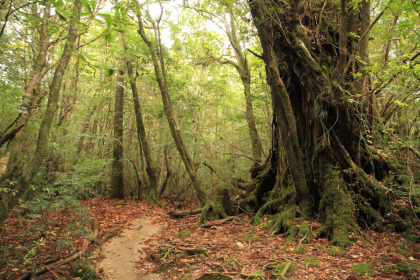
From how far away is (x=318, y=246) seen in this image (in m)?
4.77

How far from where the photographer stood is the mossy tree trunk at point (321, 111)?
5227 millimetres

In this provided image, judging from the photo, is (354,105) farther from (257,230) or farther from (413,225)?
(257,230)

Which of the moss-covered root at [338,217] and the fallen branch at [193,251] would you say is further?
the fallen branch at [193,251]

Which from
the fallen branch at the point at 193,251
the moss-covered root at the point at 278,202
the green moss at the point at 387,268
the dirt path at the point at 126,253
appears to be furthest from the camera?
the moss-covered root at the point at 278,202

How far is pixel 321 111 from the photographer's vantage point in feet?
19.4

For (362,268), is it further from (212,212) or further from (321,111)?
(212,212)

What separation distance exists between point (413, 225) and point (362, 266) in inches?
82.1

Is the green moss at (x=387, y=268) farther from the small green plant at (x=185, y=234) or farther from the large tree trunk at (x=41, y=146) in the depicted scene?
the large tree trunk at (x=41, y=146)

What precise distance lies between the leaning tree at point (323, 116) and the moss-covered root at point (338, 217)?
18 mm

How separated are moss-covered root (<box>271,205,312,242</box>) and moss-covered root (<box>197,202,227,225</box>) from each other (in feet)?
6.52

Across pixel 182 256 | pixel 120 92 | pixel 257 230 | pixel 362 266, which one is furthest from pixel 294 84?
pixel 120 92

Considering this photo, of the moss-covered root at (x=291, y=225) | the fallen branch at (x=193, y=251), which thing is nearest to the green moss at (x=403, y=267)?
the moss-covered root at (x=291, y=225)

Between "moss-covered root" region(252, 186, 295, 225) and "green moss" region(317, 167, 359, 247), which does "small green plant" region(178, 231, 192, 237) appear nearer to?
"moss-covered root" region(252, 186, 295, 225)

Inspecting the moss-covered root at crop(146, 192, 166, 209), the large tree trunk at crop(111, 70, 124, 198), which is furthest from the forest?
the large tree trunk at crop(111, 70, 124, 198)
